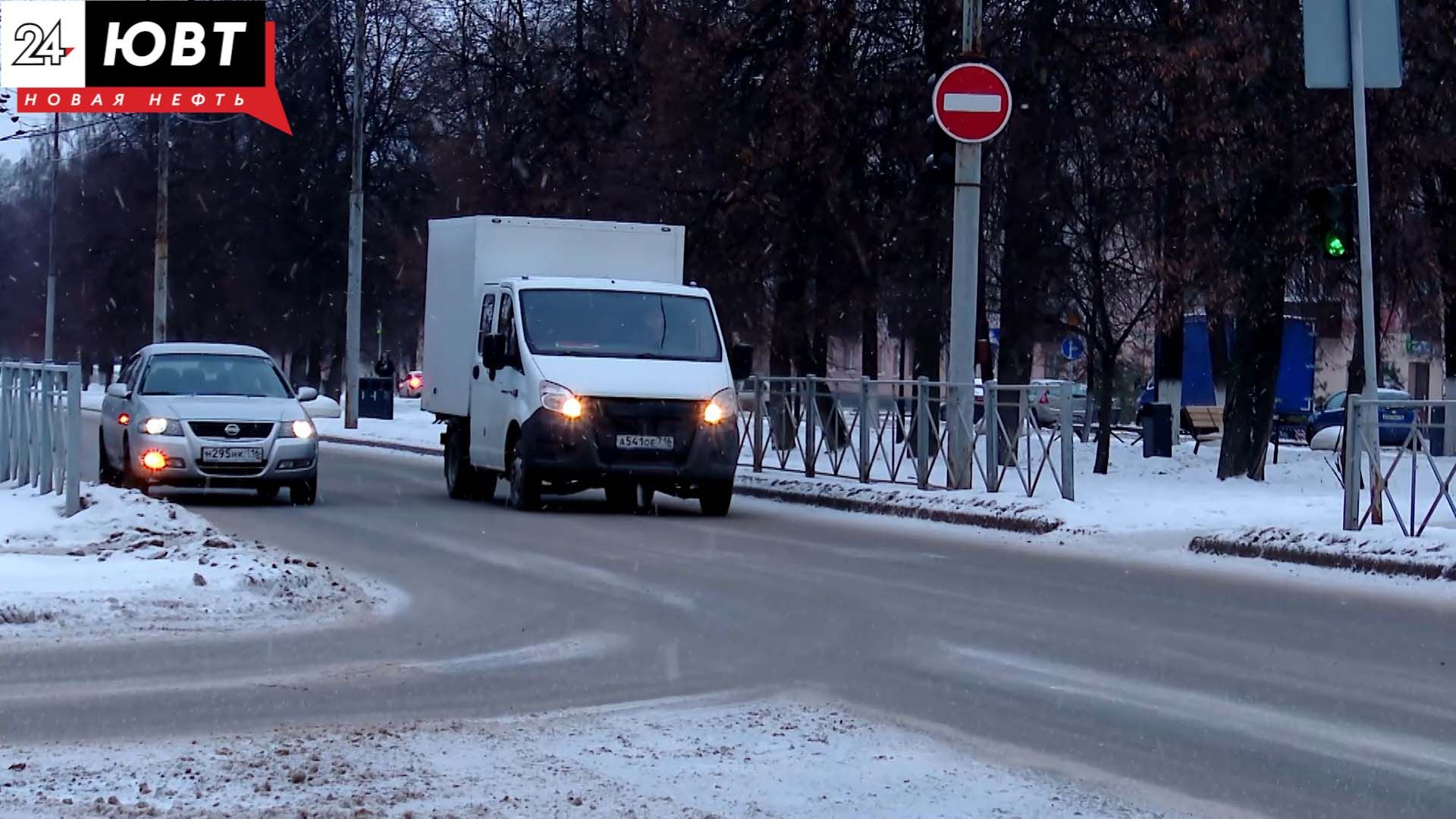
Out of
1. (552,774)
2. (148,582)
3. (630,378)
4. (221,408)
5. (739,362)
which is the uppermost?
(739,362)

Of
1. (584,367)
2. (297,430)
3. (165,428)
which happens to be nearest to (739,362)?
(584,367)

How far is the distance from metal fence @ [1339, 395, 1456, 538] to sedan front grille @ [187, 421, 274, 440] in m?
10.3

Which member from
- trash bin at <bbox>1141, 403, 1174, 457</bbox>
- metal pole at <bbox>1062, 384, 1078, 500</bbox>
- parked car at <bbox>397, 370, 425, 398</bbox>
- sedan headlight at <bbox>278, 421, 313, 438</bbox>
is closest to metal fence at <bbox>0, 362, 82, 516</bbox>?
sedan headlight at <bbox>278, 421, 313, 438</bbox>

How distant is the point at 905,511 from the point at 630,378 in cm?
332

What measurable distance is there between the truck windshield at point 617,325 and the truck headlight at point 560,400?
0.51m

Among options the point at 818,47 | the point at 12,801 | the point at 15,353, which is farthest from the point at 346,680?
the point at 15,353

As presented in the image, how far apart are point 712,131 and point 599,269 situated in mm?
5984

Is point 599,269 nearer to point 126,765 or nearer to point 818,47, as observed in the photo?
point 818,47

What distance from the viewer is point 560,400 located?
63.5 feet

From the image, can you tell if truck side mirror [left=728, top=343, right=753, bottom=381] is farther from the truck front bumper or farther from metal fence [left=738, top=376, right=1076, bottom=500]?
metal fence [left=738, top=376, right=1076, bottom=500]

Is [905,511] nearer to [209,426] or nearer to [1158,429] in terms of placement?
[209,426]

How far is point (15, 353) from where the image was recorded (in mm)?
124688

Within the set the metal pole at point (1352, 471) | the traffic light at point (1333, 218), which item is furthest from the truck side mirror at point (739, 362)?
the metal pole at point (1352, 471)

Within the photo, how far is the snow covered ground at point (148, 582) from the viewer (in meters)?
10.8
